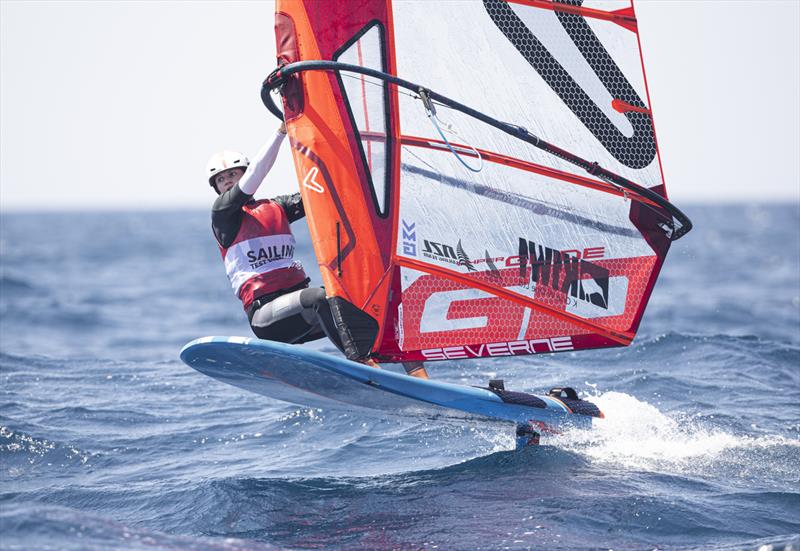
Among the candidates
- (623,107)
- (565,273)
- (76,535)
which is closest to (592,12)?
(623,107)

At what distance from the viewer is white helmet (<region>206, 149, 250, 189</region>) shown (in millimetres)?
6070

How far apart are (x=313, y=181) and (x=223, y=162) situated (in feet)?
2.88

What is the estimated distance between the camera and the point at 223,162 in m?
6.08

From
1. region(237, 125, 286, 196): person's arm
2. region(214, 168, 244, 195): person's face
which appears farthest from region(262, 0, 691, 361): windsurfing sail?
region(214, 168, 244, 195): person's face

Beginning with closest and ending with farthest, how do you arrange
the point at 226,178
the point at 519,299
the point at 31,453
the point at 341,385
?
the point at 341,385 < the point at 519,299 < the point at 226,178 < the point at 31,453

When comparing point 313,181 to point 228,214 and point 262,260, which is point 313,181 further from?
point 262,260

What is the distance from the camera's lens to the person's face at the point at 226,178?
6105mm

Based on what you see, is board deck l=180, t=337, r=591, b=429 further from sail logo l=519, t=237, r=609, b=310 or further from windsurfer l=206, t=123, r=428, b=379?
sail logo l=519, t=237, r=609, b=310

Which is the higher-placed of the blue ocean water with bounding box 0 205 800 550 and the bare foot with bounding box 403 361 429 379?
the bare foot with bounding box 403 361 429 379

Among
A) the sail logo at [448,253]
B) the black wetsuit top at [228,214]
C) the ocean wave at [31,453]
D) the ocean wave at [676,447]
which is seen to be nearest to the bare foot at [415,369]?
the sail logo at [448,253]

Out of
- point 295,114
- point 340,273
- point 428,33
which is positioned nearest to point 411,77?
point 428,33

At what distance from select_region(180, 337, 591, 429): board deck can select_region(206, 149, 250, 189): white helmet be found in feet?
3.94

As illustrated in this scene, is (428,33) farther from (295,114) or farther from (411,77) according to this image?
(295,114)

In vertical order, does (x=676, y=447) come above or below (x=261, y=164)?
below
